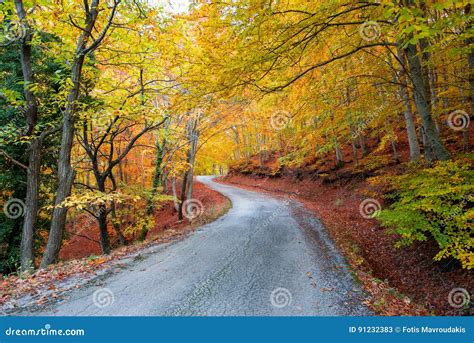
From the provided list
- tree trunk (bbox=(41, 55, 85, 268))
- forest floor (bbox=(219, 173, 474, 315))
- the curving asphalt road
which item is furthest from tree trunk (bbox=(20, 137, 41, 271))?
forest floor (bbox=(219, 173, 474, 315))

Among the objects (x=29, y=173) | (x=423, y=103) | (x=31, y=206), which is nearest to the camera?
(x=423, y=103)

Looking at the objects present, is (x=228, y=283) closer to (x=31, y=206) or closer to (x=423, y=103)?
(x=423, y=103)

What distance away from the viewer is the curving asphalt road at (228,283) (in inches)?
138

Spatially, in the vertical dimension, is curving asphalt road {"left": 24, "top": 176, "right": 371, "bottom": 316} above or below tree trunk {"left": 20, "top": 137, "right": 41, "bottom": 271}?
below

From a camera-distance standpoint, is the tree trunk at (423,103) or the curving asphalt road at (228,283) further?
the tree trunk at (423,103)

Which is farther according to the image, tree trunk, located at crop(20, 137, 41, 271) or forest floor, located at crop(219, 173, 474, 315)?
tree trunk, located at crop(20, 137, 41, 271)

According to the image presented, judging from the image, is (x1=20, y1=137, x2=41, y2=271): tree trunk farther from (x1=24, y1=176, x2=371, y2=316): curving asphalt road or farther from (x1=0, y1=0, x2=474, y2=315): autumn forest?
(x1=24, y1=176, x2=371, y2=316): curving asphalt road

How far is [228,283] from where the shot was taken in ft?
14.2

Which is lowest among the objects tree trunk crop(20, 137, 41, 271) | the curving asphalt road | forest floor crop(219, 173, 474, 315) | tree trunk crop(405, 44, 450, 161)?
forest floor crop(219, 173, 474, 315)

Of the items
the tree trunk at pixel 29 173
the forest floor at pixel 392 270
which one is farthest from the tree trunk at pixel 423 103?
the tree trunk at pixel 29 173

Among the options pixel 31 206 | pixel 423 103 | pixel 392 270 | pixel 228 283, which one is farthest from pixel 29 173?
pixel 423 103

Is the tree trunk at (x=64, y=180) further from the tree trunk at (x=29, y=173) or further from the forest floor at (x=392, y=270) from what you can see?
the forest floor at (x=392, y=270)

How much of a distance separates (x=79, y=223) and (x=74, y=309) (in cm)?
2423

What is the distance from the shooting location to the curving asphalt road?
350 centimetres
